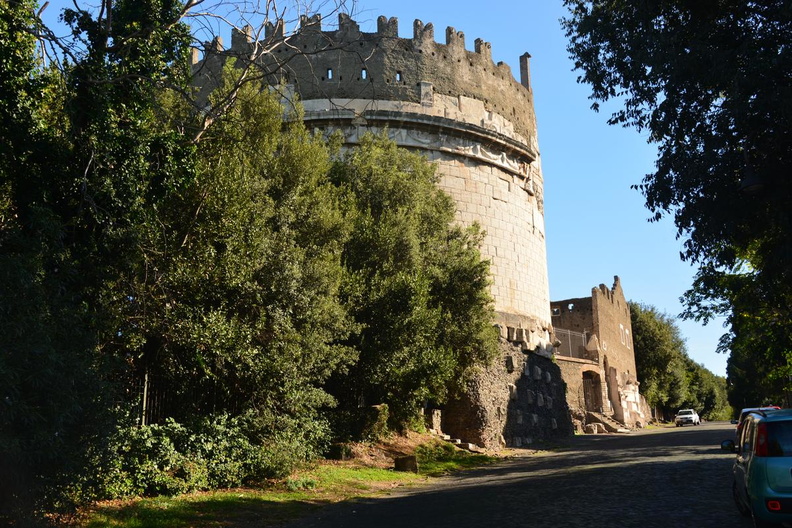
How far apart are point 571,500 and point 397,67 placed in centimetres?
1997

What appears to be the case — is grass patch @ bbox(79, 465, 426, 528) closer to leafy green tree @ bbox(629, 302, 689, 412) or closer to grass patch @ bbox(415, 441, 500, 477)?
grass patch @ bbox(415, 441, 500, 477)

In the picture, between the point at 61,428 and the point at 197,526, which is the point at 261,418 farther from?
the point at 61,428

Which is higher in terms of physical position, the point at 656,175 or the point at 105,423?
the point at 656,175

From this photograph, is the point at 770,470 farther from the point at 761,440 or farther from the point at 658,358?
the point at 658,358

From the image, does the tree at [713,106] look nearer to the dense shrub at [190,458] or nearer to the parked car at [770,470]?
the parked car at [770,470]

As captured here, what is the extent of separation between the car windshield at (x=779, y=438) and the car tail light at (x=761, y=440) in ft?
0.10

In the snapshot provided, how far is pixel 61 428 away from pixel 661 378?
5834cm

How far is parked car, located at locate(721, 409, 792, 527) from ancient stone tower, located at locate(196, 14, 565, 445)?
631 inches

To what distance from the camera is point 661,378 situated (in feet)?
192

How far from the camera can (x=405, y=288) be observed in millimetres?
16266

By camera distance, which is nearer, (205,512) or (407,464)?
(205,512)

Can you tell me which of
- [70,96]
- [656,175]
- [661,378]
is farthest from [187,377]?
[661,378]

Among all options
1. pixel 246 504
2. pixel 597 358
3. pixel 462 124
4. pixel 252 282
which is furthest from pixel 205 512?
pixel 597 358

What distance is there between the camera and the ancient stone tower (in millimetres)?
25406
